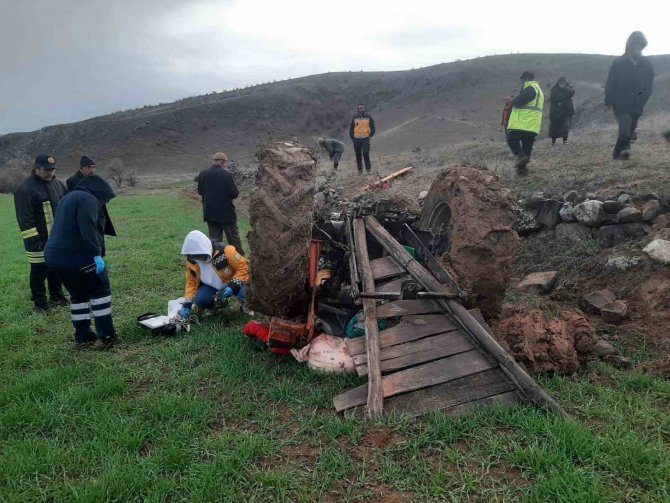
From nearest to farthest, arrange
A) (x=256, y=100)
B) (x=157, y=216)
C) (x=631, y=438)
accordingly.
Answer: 1. (x=631, y=438)
2. (x=157, y=216)
3. (x=256, y=100)

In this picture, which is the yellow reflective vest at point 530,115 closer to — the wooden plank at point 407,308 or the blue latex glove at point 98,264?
the wooden plank at point 407,308

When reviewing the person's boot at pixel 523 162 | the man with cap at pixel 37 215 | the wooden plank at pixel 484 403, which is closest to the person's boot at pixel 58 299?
the man with cap at pixel 37 215

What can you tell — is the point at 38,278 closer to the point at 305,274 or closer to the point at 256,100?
the point at 305,274

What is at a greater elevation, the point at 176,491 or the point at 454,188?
the point at 454,188

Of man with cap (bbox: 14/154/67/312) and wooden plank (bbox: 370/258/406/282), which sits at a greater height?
man with cap (bbox: 14/154/67/312)

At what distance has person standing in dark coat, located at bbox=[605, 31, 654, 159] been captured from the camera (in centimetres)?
696

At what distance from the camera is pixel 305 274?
3646mm

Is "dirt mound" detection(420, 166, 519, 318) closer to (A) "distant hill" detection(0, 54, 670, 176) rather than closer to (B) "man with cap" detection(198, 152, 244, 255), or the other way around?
(B) "man with cap" detection(198, 152, 244, 255)

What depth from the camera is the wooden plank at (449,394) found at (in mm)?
3066

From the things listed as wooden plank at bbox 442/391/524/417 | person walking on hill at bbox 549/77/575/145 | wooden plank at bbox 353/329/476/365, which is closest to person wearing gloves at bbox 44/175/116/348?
wooden plank at bbox 353/329/476/365

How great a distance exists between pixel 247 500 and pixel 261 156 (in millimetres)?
2391

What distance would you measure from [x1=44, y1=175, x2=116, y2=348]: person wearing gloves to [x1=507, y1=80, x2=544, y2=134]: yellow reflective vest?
6407mm

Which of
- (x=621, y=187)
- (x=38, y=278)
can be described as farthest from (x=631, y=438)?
(x=38, y=278)

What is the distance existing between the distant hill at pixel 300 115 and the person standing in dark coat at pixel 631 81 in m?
26.8
